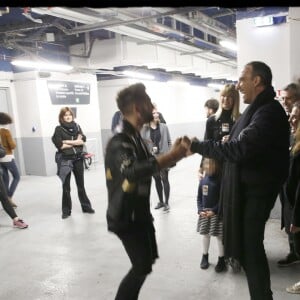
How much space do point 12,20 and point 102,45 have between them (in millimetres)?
2021

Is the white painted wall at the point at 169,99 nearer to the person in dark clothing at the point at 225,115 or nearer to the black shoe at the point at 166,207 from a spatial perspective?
the black shoe at the point at 166,207

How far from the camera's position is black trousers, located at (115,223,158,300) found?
5.70ft

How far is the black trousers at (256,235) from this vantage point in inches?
72.5

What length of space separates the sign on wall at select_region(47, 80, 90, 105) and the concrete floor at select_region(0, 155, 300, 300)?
3729mm

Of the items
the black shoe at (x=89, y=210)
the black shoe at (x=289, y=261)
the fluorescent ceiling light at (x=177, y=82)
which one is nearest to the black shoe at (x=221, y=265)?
the black shoe at (x=289, y=261)

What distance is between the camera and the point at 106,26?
514 cm

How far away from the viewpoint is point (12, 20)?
652 centimetres

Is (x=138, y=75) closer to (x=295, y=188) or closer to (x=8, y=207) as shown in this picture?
(x=8, y=207)

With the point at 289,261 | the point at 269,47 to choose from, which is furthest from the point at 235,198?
the point at 269,47

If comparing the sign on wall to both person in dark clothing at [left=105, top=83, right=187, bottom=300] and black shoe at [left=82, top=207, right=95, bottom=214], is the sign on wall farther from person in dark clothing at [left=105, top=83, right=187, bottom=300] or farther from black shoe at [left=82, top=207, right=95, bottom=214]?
person in dark clothing at [left=105, top=83, right=187, bottom=300]

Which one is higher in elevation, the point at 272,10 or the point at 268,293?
the point at 272,10

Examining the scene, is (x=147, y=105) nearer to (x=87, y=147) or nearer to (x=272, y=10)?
(x=272, y=10)

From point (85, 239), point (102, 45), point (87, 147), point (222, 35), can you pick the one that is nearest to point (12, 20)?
point (102, 45)

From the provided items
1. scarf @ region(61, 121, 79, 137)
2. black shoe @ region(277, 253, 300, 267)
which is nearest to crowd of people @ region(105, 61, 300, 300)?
black shoe @ region(277, 253, 300, 267)
